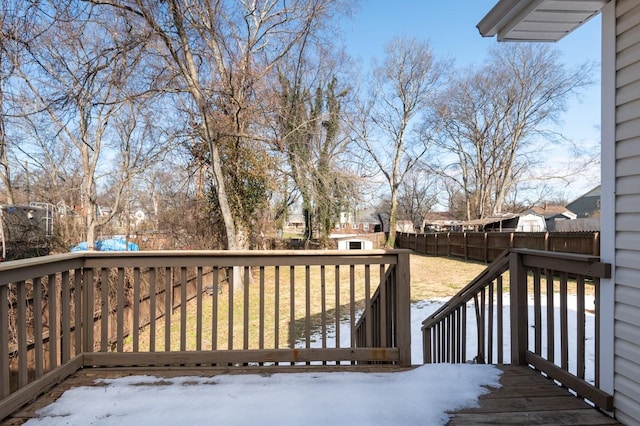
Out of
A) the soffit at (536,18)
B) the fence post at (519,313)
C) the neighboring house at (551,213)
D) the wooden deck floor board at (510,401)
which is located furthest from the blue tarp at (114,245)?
the neighboring house at (551,213)

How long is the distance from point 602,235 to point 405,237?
21165mm

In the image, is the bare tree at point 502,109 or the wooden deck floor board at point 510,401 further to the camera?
the bare tree at point 502,109

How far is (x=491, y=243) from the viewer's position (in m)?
13.6

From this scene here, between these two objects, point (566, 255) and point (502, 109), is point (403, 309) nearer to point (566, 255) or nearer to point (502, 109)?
point (566, 255)

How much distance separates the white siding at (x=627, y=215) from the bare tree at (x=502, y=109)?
942 inches

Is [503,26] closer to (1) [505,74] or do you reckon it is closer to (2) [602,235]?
(2) [602,235]

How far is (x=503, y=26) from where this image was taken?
7.61 feet

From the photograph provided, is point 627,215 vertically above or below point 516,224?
above

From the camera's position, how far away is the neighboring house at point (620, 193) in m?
1.75

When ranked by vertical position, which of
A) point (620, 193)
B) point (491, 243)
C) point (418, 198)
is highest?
point (418, 198)

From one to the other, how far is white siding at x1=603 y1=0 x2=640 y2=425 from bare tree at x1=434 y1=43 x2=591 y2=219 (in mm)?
23925

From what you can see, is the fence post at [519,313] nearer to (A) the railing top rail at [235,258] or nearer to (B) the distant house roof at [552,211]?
(A) the railing top rail at [235,258]

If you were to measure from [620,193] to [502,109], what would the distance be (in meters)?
25.2

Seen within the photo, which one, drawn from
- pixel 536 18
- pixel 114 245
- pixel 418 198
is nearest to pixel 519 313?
pixel 536 18
